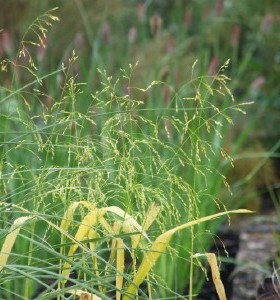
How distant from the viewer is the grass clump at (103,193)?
8.15 feet

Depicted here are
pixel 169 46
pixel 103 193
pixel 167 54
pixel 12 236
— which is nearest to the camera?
pixel 12 236

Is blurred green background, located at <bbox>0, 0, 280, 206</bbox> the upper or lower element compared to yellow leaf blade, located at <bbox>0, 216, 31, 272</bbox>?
lower

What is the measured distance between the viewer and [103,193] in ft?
10.2

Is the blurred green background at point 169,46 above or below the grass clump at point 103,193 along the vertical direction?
below

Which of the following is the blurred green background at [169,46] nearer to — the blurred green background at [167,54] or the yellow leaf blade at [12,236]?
the blurred green background at [167,54]

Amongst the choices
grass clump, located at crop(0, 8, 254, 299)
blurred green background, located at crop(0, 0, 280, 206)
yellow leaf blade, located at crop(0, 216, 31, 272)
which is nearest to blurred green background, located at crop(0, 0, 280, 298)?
blurred green background, located at crop(0, 0, 280, 206)

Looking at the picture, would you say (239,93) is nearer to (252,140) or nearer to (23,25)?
(252,140)

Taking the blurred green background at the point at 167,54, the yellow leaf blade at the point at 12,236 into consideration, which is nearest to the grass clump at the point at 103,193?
→ the yellow leaf blade at the point at 12,236

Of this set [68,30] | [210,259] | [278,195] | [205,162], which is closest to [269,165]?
[278,195]

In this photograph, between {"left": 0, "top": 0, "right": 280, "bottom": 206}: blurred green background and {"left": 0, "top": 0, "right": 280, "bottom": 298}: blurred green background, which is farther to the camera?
{"left": 0, "top": 0, "right": 280, "bottom": 206}: blurred green background

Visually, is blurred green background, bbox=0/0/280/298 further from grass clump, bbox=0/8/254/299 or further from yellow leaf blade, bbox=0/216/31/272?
yellow leaf blade, bbox=0/216/31/272

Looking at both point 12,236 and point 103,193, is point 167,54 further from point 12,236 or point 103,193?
point 12,236

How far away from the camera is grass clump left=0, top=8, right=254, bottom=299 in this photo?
248cm

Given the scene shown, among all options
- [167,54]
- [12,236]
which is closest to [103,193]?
[12,236]
